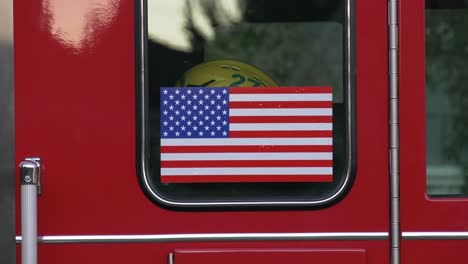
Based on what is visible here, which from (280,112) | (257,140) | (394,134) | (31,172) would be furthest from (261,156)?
(31,172)

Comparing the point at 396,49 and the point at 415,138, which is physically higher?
the point at 396,49

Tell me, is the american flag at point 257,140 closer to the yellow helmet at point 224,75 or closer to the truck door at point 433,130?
the yellow helmet at point 224,75

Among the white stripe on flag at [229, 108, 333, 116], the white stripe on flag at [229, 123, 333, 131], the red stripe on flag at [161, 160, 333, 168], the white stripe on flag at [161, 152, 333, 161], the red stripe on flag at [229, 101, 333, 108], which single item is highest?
the red stripe on flag at [229, 101, 333, 108]

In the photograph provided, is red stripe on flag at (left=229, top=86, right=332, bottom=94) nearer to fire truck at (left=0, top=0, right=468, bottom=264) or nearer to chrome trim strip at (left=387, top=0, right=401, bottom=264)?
fire truck at (left=0, top=0, right=468, bottom=264)

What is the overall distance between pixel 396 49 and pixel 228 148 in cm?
68

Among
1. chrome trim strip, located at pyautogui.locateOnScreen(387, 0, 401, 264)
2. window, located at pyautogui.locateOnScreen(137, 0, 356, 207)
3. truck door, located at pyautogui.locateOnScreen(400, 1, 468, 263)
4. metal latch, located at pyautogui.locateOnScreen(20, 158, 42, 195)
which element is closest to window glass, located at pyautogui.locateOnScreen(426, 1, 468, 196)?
truck door, located at pyautogui.locateOnScreen(400, 1, 468, 263)

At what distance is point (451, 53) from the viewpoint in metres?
2.56

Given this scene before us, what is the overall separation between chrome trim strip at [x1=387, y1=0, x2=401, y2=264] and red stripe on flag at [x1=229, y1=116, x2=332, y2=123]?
0.74ft

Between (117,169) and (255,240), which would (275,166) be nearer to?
(255,240)

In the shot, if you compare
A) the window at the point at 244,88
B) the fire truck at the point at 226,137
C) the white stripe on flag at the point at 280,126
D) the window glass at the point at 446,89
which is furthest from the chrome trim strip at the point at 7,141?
the window glass at the point at 446,89

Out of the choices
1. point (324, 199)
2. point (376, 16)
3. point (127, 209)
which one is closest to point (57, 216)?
point (127, 209)

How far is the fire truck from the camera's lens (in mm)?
2506

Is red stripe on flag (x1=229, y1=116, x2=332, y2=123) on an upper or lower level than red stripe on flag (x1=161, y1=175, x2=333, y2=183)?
upper

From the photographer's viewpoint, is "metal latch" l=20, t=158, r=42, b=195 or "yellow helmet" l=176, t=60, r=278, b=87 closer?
"metal latch" l=20, t=158, r=42, b=195
